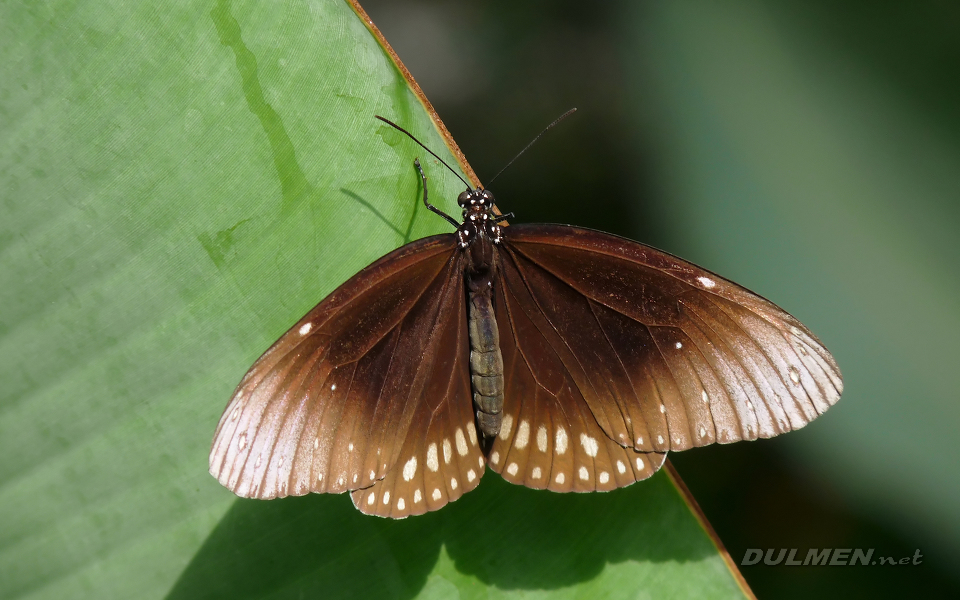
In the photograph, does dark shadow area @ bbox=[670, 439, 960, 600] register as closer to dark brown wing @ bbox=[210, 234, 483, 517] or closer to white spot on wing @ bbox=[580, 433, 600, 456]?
white spot on wing @ bbox=[580, 433, 600, 456]

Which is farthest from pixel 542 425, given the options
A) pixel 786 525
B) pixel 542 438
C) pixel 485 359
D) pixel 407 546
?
pixel 786 525

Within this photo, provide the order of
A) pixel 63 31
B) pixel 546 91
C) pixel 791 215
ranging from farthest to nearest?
1. pixel 546 91
2. pixel 791 215
3. pixel 63 31

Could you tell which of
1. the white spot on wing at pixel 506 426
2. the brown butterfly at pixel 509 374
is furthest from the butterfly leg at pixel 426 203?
the white spot on wing at pixel 506 426

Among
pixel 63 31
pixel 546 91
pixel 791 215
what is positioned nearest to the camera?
pixel 63 31

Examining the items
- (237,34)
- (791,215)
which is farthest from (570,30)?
(237,34)

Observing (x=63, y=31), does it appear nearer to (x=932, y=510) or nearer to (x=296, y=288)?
(x=296, y=288)

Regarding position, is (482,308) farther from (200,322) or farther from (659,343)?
(200,322)
